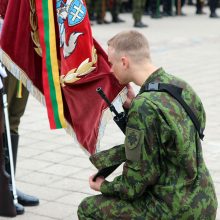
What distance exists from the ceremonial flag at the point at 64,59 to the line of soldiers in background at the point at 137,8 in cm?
1214

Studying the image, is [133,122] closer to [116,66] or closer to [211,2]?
[116,66]

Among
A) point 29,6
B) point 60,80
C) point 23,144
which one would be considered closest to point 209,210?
point 60,80

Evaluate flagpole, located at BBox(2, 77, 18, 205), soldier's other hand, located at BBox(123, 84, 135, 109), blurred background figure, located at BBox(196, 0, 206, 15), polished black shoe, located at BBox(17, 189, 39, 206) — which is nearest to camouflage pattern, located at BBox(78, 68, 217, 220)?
soldier's other hand, located at BBox(123, 84, 135, 109)

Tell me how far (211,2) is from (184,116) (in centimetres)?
1717

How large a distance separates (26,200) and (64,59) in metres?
1.04

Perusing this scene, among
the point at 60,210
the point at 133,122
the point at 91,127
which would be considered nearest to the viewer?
the point at 133,122

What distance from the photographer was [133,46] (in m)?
3.00

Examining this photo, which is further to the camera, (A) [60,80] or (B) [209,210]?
(A) [60,80]

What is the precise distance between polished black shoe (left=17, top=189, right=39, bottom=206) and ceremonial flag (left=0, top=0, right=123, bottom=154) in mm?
666

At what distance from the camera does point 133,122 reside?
9.47ft

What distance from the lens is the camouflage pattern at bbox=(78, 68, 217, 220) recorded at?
2871 mm

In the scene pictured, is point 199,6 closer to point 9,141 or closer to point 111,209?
point 9,141

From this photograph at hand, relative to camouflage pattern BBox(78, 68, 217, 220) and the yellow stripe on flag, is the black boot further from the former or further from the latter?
camouflage pattern BBox(78, 68, 217, 220)

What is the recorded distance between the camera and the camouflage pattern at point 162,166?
113 inches
